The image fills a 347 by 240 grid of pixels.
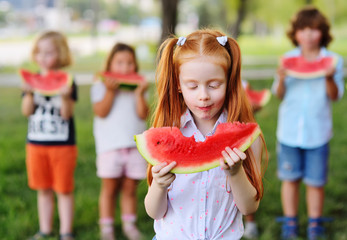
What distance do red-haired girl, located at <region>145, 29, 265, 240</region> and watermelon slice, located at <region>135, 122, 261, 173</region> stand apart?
0.38ft

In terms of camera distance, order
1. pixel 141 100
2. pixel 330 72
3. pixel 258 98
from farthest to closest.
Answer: pixel 258 98
pixel 141 100
pixel 330 72

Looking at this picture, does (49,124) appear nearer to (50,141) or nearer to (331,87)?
(50,141)

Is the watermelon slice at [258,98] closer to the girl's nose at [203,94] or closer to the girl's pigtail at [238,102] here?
the girl's pigtail at [238,102]

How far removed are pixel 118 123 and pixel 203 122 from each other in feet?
6.31

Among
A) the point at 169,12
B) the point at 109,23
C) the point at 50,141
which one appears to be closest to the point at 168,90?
the point at 50,141

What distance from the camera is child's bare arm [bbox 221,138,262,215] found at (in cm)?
176

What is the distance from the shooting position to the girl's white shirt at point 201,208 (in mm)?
2041

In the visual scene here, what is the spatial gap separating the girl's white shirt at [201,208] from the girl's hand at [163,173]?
241mm

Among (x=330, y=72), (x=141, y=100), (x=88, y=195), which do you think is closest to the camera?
(x=330, y=72)

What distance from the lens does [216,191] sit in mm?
2041

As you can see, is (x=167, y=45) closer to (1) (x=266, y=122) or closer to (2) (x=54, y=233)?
(2) (x=54, y=233)

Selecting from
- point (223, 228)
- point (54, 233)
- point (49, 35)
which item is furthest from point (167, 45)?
point (54, 233)

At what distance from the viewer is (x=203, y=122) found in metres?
2.12

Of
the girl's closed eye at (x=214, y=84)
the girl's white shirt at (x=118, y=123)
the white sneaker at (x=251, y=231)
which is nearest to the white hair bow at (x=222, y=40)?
the girl's closed eye at (x=214, y=84)
